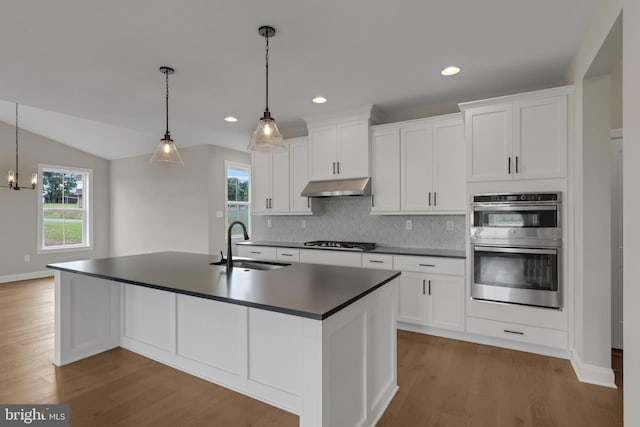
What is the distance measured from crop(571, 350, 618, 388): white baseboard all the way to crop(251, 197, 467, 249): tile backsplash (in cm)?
151

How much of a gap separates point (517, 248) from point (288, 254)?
2.59 meters

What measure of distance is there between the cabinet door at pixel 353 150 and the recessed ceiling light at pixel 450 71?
112cm

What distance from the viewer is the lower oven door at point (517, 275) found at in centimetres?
276

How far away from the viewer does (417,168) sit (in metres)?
3.67

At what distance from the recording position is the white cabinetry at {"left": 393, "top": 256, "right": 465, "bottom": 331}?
10.5ft

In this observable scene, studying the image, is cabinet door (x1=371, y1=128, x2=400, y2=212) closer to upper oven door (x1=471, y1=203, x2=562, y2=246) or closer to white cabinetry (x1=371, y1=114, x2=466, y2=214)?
white cabinetry (x1=371, y1=114, x2=466, y2=214)

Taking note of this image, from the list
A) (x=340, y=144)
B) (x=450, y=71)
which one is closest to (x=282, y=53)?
(x=450, y=71)

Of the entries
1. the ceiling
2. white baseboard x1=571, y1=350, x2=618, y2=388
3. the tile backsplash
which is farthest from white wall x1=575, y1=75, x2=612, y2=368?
the tile backsplash

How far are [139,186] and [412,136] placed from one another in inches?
235

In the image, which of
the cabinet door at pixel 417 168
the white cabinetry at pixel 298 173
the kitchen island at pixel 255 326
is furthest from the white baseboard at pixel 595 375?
the white cabinetry at pixel 298 173

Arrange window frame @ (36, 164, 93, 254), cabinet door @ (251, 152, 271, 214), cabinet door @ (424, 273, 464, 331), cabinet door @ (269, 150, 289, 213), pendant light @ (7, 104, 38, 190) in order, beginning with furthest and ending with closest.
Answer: window frame @ (36, 164, 93, 254), pendant light @ (7, 104, 38, 190), cabinet door @ (251, 152, 271, 214), cabinet door @ (269, 150, 289, 213), cabinet door @ (424, 273, 464, 331)

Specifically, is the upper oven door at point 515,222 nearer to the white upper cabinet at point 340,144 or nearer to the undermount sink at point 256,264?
the white upper cabinet at point 340,144

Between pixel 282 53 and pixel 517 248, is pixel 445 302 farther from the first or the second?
pixel 282 53

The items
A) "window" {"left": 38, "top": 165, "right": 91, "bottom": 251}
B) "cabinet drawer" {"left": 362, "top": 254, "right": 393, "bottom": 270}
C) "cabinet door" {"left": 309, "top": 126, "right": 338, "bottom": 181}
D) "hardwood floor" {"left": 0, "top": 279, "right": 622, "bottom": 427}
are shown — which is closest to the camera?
"hardwood floor" {"left": 0, "top": 279, "right": 622, "bottom": 427}
